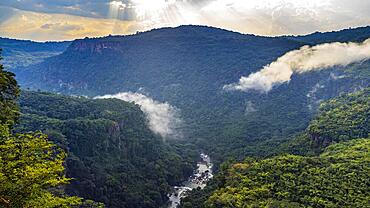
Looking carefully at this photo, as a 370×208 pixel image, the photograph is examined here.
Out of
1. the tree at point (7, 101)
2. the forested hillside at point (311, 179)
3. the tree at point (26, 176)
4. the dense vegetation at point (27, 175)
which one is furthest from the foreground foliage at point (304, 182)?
the tree at point (26, 176)

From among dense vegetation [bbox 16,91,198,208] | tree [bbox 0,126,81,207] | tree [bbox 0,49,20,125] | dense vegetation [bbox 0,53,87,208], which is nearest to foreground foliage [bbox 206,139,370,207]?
tree [bbox 0,49,20,125]

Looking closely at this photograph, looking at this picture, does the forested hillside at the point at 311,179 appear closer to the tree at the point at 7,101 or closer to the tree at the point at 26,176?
the tree at the point at 7,101

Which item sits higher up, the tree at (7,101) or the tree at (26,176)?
the tree at (7,101)

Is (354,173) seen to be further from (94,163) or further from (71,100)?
(71,100)

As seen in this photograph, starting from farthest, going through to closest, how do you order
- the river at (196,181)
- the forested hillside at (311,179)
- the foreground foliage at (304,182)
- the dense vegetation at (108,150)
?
the river at (196,181) < the dense vegetation at (108,150) < the forested hillside at (311,179) < the foreground foliage at (304,182)

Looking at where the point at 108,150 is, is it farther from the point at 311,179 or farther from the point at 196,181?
the point at 311,179

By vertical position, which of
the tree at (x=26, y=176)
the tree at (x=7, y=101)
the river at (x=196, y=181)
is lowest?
the tree at (x=26, y=176)

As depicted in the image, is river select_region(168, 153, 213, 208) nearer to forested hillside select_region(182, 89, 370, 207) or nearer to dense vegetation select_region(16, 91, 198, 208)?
dense vegetation select_region(16, 91, 198, 208)

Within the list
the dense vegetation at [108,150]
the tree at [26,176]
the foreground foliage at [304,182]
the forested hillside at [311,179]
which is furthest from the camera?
the dense vegetation at [108,150]
